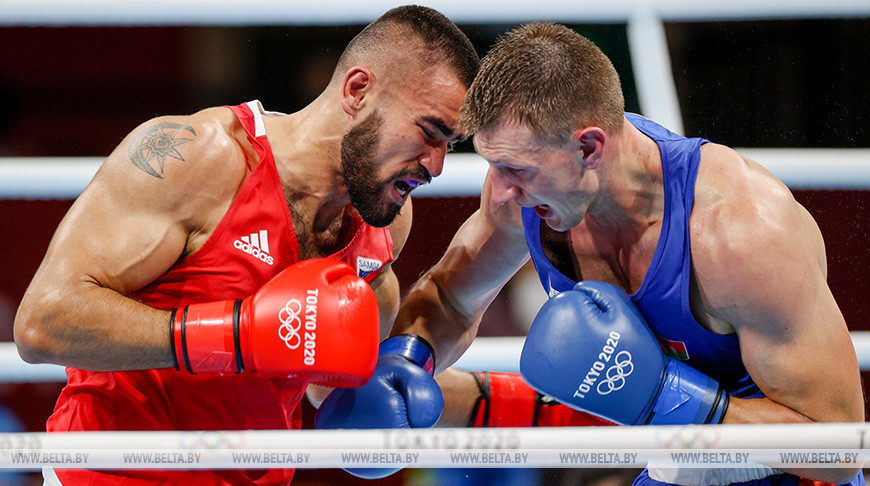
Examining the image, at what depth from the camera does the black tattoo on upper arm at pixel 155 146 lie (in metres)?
1.73

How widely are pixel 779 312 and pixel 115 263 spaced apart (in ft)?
4.39

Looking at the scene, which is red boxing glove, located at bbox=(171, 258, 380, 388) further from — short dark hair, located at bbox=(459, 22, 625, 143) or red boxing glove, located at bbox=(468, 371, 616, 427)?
red boxing glove, located at bbox=(468, 371, 616, 427)

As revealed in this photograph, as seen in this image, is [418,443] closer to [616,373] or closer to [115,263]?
[616,373]

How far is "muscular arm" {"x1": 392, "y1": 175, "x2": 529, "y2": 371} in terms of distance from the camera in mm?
2195

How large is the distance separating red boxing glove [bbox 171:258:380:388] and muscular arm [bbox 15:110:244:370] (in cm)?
7

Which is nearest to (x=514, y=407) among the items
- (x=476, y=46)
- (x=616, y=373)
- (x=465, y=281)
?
(x=465, y=281)

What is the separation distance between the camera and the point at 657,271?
1.80 m

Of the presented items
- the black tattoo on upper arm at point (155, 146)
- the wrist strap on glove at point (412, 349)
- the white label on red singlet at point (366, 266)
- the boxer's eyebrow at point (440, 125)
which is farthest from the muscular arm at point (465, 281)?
the black tattoo on upper arm at point (155, 146)

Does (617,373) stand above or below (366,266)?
below

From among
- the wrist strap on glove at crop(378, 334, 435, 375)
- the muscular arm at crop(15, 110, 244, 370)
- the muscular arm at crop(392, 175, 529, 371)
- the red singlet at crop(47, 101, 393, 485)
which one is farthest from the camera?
the muscular arm at crop(392, 175, 529, 371)

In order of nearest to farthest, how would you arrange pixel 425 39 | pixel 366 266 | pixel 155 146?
pixel 155 146, pixel 425 39, pixel 366 266

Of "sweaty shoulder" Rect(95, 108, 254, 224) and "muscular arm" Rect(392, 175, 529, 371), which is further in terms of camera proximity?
"muscular arm" Rect(392, 175, 529, 371)

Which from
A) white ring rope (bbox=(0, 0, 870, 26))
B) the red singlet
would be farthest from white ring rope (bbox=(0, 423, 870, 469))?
white ring rope (bbox=(0, 0, 870, 26))

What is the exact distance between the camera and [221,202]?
182 cm
